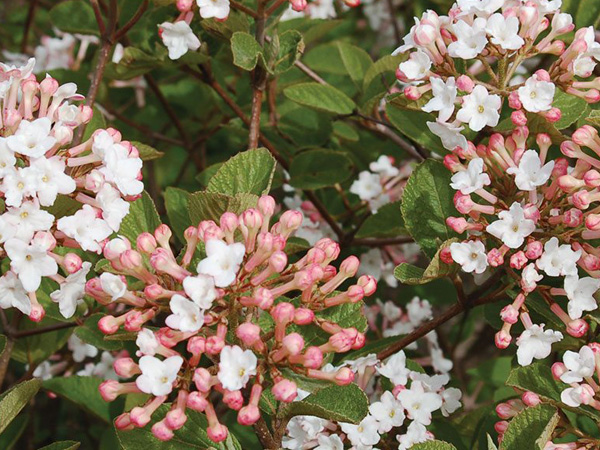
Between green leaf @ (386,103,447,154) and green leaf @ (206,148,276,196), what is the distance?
1.15 ft

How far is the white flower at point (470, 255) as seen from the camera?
1.41 m

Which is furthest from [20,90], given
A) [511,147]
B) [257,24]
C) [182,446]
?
[511,147]

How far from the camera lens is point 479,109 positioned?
1.47 m

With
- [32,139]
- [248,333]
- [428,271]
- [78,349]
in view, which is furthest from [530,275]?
[78,349]

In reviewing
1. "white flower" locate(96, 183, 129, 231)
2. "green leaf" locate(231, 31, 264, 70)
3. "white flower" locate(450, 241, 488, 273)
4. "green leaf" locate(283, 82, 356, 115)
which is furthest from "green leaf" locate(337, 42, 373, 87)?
"white flower" locate(96, 183, 129, 231)

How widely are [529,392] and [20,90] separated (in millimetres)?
1032

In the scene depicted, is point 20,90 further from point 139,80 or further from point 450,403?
point 139,80

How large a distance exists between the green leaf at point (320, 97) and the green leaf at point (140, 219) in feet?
1.51

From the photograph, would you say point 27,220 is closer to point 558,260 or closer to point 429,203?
point 429,203

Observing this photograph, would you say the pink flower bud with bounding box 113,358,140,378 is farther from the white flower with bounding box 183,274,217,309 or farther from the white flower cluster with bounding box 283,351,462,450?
the white flower cluster with bounding box 283,351,462,450

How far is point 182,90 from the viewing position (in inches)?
104

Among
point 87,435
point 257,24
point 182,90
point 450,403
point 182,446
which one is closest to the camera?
point 182,446

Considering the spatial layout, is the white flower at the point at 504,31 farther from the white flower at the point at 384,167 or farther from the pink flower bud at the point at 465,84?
the white flower at the point at 384,167

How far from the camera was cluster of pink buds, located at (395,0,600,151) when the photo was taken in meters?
1.46
